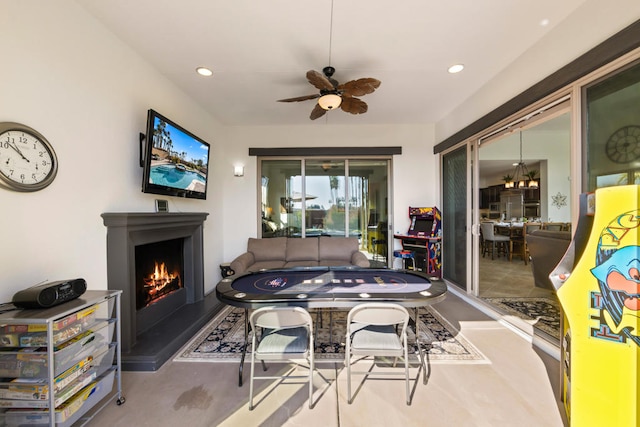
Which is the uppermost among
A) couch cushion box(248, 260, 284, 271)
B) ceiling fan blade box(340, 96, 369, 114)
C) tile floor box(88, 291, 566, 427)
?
ceiling fan blade box(340, 96, 369, 114)

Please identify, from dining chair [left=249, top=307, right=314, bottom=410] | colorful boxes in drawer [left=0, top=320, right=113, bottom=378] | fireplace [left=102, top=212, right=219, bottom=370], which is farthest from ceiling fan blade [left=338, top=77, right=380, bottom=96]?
colorful boxes in drawer [left=0, top=320, right=113, bottom=378]

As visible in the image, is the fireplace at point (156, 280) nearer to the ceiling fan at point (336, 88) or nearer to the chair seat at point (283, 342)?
the chair seat at point (283, 342)

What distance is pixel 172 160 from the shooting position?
281 centimetres

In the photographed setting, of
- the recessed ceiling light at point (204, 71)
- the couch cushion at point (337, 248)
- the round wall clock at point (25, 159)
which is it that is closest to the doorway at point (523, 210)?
the couch cushion at point (337, 248)

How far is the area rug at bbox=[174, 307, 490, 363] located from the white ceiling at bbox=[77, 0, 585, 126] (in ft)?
9.13

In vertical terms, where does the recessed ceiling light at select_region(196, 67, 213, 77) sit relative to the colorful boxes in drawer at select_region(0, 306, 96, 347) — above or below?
above

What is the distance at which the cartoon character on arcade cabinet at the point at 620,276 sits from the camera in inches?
48.7

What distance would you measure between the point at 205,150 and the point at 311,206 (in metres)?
2.23

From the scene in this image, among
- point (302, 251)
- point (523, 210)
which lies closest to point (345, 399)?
point (302, 251)

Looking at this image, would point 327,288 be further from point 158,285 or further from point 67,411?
point 158,285

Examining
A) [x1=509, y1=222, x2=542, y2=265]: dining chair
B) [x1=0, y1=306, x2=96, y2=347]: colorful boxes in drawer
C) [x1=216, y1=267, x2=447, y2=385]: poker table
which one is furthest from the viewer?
[x1=509, y1=222, x2=542, y2=265]: dining chair

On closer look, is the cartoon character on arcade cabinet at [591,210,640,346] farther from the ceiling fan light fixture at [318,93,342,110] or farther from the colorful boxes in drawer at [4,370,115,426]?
the colorful boxes in drawer at [4,370,115,426]

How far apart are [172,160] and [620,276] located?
3.76 meters

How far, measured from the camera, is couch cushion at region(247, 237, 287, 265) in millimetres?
4273
